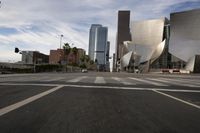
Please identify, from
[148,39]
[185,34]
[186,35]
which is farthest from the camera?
[148,39]

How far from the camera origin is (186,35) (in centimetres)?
11294

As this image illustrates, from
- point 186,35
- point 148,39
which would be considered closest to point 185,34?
point 186,35

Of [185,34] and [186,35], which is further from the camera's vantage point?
[185,34]

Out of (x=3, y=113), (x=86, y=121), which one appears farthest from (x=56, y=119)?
(x=3, y=113)

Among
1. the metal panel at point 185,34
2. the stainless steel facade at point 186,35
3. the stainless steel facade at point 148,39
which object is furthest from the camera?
the stainless steel facade at point 148,39

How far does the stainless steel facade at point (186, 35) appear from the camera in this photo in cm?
11006

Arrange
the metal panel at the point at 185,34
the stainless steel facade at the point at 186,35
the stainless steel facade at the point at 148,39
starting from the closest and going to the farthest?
1. the stainless steel facade at the point at 186,35
2. the metal panel at the point at 185,34
3. the stainless steel facade at the point at 148,39

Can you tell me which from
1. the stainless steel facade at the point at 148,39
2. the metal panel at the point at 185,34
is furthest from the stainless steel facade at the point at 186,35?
the stainless steel facade at the point at 148,39

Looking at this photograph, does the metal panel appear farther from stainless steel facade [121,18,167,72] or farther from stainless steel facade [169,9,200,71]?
stainless steel facade [121,18,167,72]

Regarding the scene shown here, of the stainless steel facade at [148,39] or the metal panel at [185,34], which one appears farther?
the stainless steel facade at [148,39]

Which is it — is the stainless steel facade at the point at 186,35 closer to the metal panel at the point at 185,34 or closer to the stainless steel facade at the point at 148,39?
the metal panel at the point at 185,34

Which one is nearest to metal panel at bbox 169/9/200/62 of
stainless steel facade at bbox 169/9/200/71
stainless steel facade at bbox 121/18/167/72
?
stainless steel facade at bbox 169/9/200/71

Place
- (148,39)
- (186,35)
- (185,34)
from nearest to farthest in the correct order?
(186,35) < (185,34) < (148,39)

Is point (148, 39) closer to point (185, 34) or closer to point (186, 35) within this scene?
point (185, 34)
